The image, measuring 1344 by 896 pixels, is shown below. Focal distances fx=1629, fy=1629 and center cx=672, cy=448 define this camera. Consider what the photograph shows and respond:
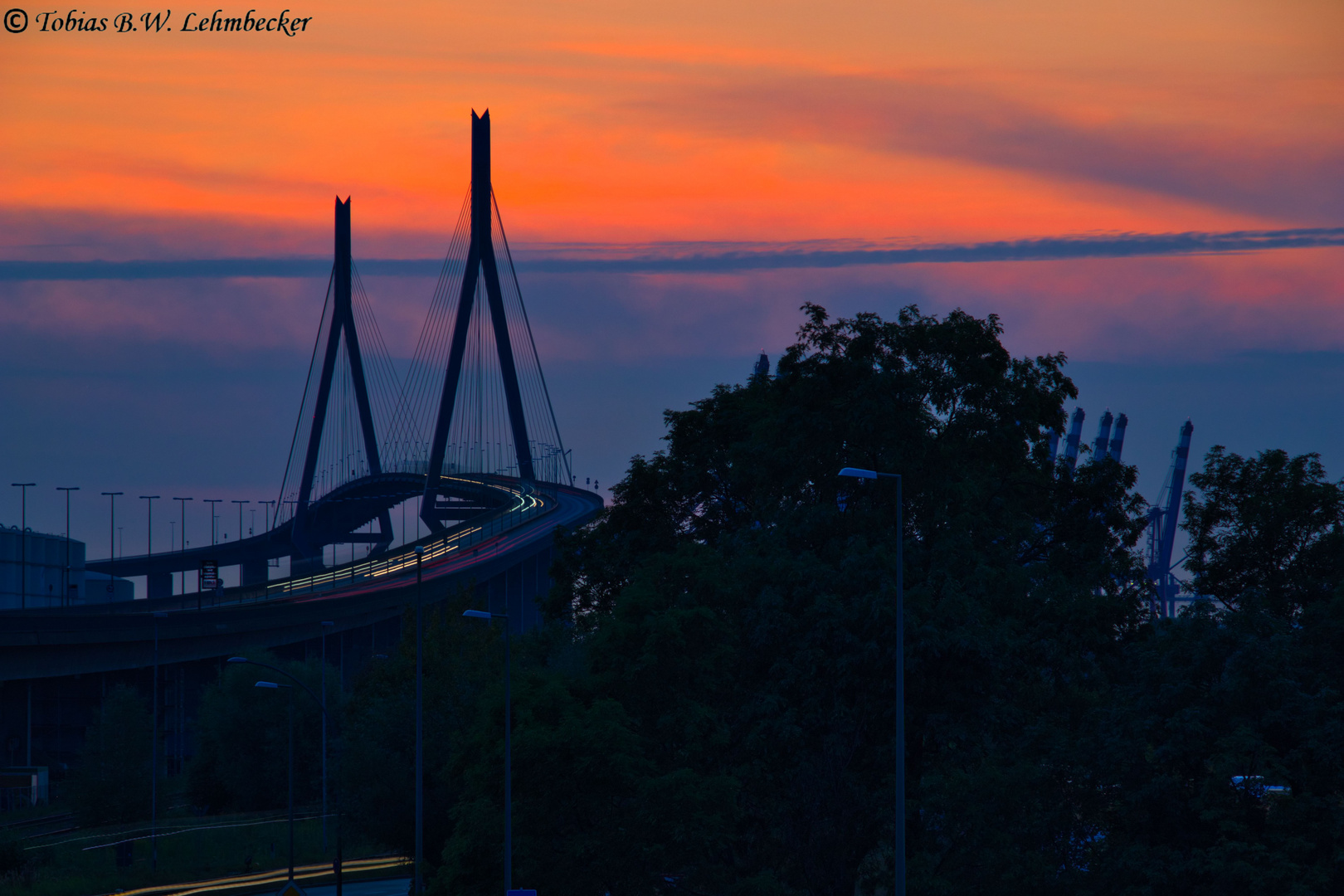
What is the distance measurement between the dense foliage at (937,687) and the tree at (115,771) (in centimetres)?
3606

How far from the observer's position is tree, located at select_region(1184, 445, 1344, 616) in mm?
39094

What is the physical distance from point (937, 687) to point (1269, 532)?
9.56 m

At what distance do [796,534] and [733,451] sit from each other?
6.06m

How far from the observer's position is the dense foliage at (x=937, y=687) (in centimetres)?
3241

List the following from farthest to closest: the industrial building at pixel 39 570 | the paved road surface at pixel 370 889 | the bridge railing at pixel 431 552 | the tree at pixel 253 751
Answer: the bridge railing at pixel 431 552 → the industrial building at pixel 39 570 → the tree at pixel 253 751 → the paved road surface at pixel 370 889

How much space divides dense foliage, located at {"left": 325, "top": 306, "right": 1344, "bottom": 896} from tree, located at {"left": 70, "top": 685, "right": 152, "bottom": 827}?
118 feet

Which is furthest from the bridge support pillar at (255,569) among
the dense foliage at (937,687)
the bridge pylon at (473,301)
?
the dense foliage at (937,687)

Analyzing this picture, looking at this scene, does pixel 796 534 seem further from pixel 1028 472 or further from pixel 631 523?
pixel 631 523

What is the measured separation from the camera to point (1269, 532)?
40.1 m

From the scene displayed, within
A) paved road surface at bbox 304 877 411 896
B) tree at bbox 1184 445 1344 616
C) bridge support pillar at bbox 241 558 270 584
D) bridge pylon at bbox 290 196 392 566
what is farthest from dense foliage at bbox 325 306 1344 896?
bridge support pillar at bbox 241 558 270 584

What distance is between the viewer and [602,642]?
36.9m

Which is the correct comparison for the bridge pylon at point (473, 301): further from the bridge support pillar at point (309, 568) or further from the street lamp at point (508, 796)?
the street lamp at point (508, 796)

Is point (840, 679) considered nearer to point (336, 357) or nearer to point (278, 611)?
point (278, 611)

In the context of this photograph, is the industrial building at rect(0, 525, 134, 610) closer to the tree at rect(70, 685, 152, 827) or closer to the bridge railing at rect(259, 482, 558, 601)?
the bridge railing at rect(259, 482, 558, 601)
